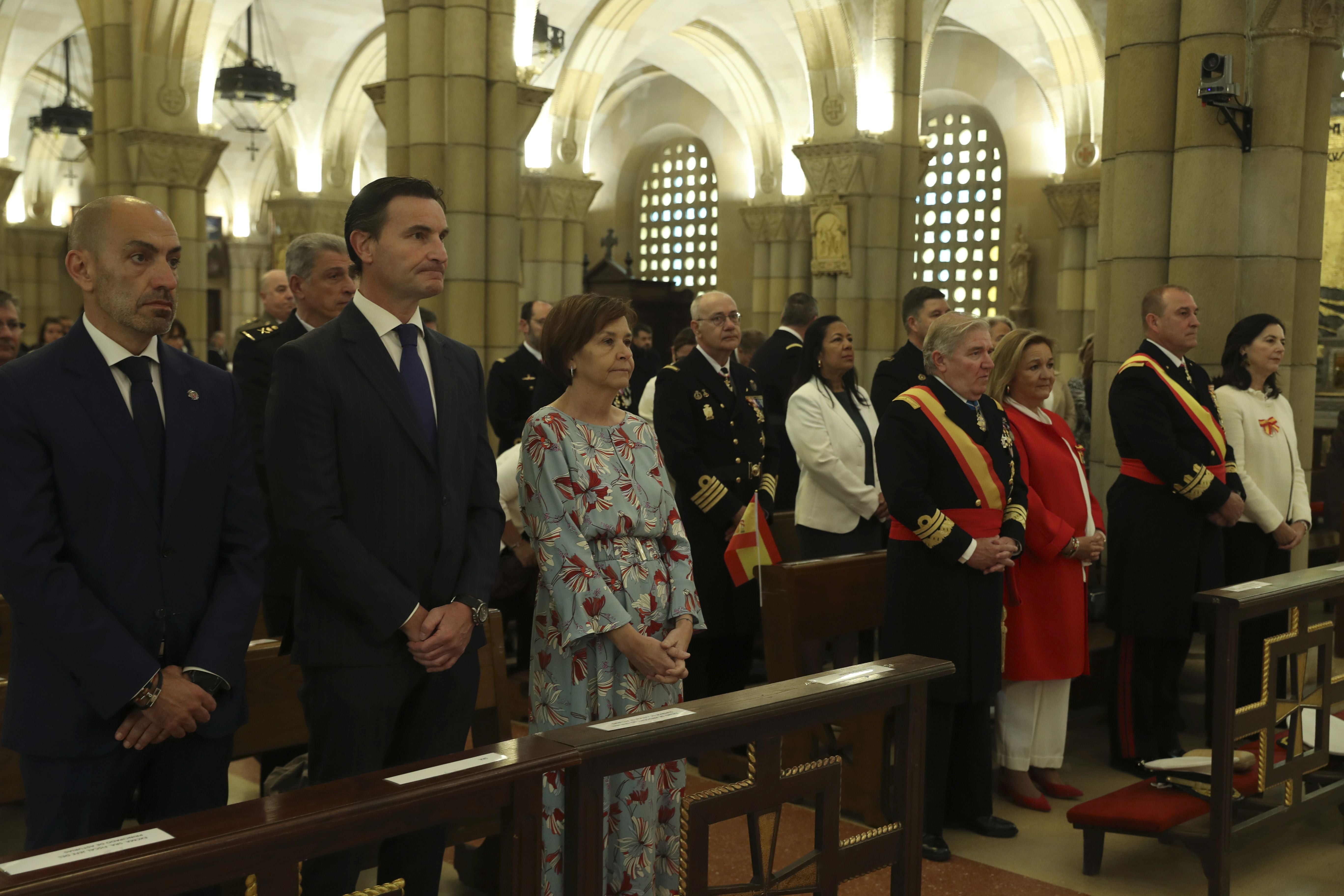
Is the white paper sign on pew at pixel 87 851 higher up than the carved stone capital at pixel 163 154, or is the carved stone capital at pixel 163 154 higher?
the carved stone capital at pixel 163 154

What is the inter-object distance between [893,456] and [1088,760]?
5.94 feet

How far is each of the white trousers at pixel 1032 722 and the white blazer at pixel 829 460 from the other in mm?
1028

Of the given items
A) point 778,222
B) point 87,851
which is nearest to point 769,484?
point 87,851

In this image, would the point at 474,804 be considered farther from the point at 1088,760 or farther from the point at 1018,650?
the point at 1088,760

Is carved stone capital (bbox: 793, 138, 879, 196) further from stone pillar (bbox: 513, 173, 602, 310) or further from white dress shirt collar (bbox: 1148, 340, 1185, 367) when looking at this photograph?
white dress shirt collar (bbox: 1148, 340, 1185, 367)

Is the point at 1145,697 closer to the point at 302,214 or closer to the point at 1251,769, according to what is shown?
the point at 1251,769

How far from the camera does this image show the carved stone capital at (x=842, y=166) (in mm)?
11906

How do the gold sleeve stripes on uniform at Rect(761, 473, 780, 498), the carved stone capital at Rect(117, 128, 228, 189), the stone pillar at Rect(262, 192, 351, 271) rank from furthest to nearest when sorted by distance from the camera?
the stone pillar at Rect(262, 192, 351, 271) → the carved stone capital at Rect(117, 128, 228, 189) → the gold sleeve stripes on uniform at Rect(761, 473, 780, 498)

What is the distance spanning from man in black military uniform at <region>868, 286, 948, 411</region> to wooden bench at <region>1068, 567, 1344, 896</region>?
189 cm

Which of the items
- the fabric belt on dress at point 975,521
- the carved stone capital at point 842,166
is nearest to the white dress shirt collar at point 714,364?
the fabric belt on dress at point 975,521

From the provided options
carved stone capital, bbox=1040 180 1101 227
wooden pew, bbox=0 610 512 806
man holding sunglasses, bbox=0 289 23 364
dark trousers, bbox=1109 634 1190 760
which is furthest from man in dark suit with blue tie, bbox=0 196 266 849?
carved stone capital, bbox=1040 180 1101 227

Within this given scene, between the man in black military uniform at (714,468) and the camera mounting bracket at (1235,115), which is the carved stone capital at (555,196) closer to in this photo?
the camera mounting bracket at (1235,115)

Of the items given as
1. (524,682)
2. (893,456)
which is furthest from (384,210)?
(524,682)

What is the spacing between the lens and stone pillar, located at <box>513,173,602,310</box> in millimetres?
17594
